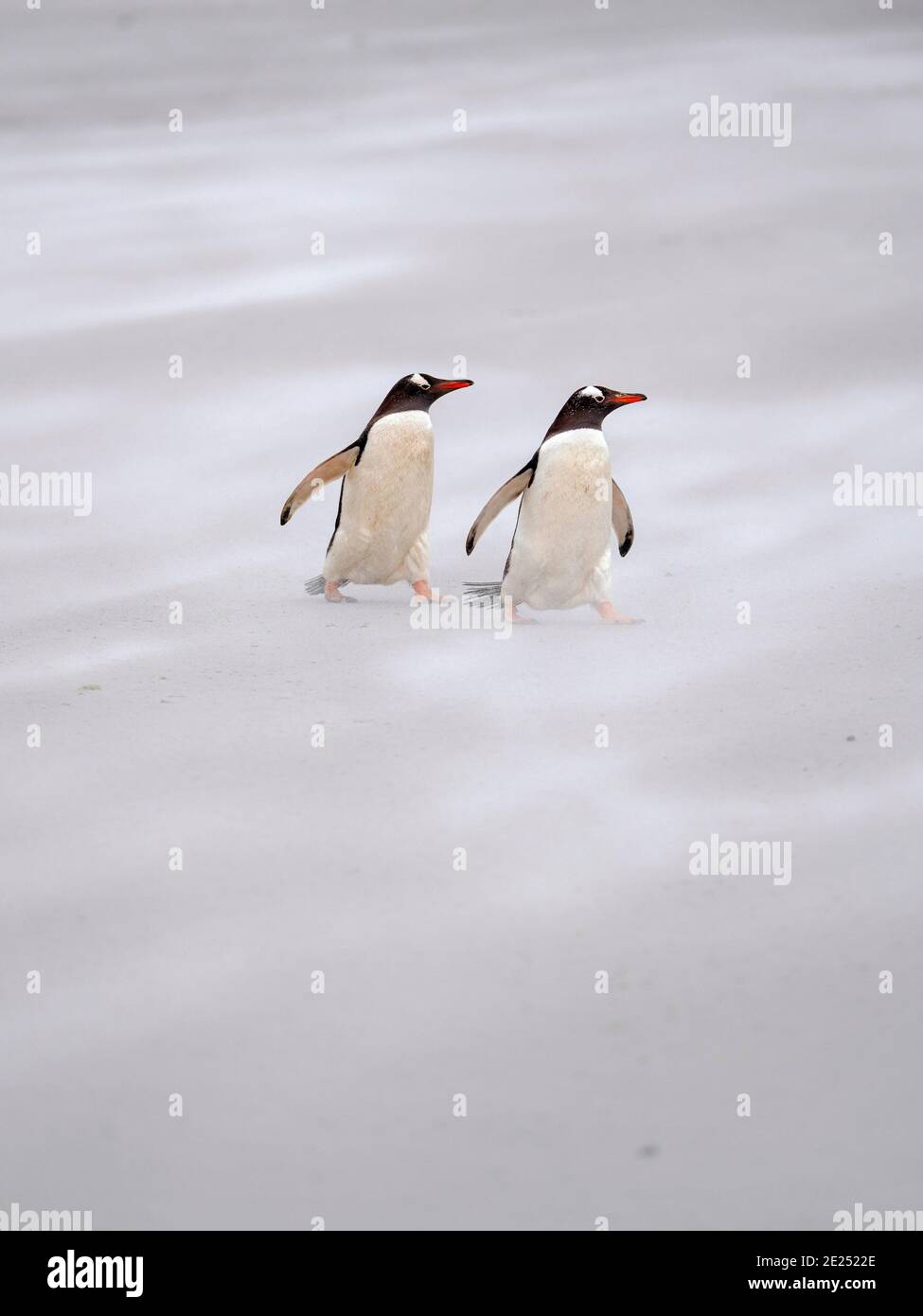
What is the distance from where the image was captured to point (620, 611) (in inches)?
149

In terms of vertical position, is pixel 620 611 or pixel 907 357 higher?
pixel 907 357

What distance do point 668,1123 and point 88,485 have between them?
3345 mm

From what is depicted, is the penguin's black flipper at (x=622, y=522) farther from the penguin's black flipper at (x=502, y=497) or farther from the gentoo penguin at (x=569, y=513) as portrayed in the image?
the penguin's black flipper at (x=502, y=497)

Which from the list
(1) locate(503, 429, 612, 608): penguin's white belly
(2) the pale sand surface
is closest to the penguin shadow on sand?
(1) locate(503, 429, 612, 608): penguin's white belly

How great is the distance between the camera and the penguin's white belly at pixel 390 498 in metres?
3.66

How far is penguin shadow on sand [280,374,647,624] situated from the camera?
11.7 ft

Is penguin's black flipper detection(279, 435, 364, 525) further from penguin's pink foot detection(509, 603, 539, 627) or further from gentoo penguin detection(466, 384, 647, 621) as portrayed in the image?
penguin's pink foot detection(509, 603, 539, 627)

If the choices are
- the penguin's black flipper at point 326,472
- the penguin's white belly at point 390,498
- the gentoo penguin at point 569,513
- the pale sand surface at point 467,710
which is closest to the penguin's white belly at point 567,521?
the gentoo penguin at point 569,513

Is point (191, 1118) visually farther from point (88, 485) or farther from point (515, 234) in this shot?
point (515, 234)

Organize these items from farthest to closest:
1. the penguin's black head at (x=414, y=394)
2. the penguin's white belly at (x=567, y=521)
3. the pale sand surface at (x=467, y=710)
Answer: the penguin's black head at (x=414, y=394)
the penguin's white belly at (x=567, y=521)
the pale sand surface at (x=467, y=710)

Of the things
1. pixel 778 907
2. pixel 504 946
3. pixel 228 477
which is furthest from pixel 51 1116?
pixel 228 477

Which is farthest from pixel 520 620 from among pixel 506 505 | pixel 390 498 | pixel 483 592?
pixel 390 498

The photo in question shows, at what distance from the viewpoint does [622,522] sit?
12.4 ft

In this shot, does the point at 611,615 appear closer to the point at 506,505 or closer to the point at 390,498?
the point at 506,505
